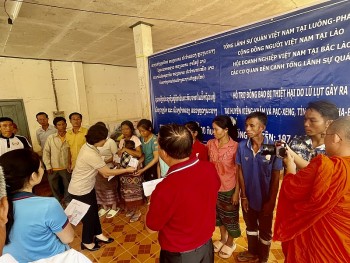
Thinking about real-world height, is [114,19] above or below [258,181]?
above

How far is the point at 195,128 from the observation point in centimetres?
267

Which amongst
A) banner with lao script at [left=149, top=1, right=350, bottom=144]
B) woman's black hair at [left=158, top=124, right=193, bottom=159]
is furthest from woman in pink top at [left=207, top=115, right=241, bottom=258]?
woman's black hair at [left=158, top=124, right=193, bottom=159]

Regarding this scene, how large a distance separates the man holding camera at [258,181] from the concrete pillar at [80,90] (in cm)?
616

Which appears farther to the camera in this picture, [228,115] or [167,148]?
[228,115]

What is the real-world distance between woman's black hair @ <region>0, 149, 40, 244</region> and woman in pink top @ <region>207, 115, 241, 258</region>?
5.55ft

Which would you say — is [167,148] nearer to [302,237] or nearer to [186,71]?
[302,237]

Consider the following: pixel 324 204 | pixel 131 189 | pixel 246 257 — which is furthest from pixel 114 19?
pixel 246 257

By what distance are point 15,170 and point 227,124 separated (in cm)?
186

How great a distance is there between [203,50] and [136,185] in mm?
2259

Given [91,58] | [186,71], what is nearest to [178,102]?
[186,71]

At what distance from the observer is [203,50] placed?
2.63 m

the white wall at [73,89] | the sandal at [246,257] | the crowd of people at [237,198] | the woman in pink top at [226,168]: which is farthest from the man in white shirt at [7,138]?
the sandal at [246,257]

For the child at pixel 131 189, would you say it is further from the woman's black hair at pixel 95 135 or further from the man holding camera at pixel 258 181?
the man holding camera at pixel 258 181

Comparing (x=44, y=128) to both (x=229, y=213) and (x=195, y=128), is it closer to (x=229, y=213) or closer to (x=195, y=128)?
(x=195, y=128)
